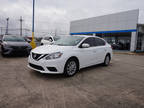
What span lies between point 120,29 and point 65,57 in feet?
51.5

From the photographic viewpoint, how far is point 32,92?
2.88 metres

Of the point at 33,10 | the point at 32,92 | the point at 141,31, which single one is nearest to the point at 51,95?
the point at 32,92

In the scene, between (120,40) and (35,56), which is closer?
(35,56)

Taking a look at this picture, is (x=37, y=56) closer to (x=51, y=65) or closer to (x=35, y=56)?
(x=35, y=56)

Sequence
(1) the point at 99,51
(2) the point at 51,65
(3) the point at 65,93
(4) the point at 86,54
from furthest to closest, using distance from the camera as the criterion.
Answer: (1) the point at 99,51, (4) the point at 86,54, (2) the point at 51,65, (3) the point at 65,93

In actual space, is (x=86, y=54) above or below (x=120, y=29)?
below

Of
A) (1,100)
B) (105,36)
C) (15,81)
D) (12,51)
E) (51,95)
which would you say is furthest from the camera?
(105,36)

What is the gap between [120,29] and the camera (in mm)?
16984

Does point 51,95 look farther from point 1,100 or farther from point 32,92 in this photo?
point 1,100

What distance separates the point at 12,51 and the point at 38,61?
13.3ft

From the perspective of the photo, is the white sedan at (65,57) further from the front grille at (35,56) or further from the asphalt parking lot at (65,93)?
the asphalt parking lot at (65,93)

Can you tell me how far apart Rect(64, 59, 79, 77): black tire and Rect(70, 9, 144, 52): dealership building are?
1434 centimetres

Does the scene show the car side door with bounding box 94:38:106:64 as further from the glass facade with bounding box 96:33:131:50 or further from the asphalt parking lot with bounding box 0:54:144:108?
the glass facade with bounding box 96:33:131:50

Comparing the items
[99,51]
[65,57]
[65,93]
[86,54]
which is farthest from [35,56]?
[99,51]
